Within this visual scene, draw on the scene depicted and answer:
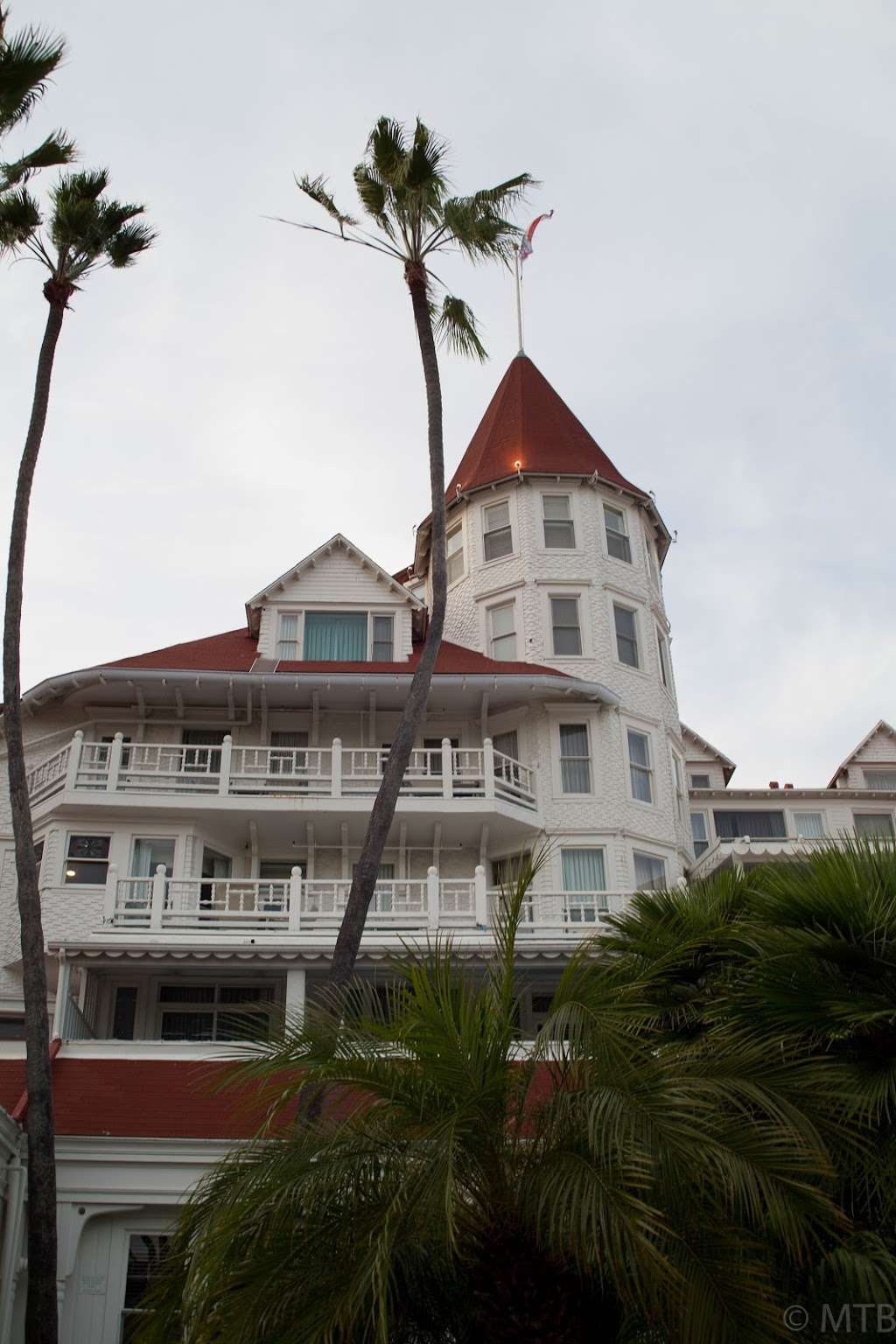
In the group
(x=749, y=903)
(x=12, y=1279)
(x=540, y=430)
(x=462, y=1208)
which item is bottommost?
(x=12, y=1279)

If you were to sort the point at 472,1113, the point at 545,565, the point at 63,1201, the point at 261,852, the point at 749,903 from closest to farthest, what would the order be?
the point at 472,1113
the point at 749,903
the point at 63,1201
the point at 261,852
the point at 545,565

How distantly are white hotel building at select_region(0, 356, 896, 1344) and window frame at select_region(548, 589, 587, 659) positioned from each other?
0.06 m

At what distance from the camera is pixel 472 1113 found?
29.1ft

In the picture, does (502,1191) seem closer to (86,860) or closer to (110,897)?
(110,897)

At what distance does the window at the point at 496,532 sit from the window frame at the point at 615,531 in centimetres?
244

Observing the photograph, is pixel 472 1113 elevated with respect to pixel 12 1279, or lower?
elevated

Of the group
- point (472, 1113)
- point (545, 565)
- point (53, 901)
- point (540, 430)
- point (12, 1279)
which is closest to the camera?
point (472, 1113)

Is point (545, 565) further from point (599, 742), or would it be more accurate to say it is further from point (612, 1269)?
point (612, 1269)

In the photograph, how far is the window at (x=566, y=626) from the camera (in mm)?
29734

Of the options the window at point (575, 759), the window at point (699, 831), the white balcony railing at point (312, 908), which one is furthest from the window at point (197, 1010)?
the window at point (699, 831)

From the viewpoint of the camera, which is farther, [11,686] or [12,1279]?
[11,686]

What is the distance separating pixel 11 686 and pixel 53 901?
7.70 metres

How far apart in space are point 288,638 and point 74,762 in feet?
22.1

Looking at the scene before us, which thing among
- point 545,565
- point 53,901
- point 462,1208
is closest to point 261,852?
point 53,901
